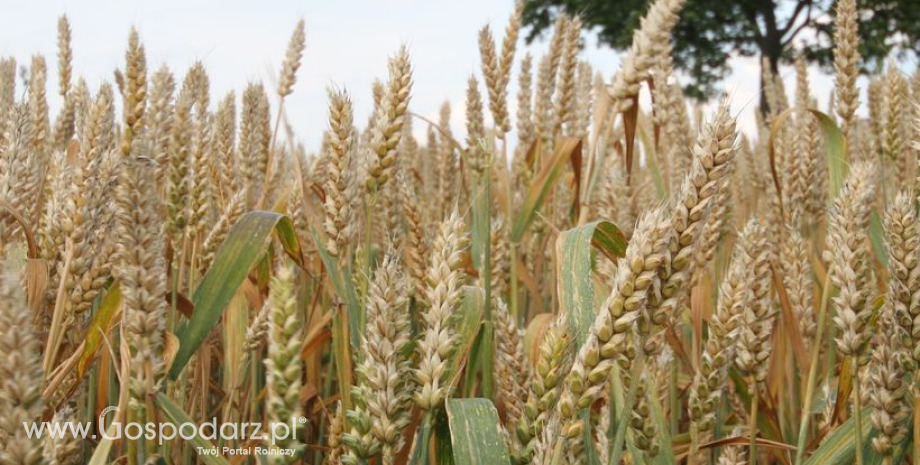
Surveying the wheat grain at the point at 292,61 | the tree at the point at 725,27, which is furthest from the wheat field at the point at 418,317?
the tree at the point at 725,27

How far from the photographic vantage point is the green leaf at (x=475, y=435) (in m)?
1.07

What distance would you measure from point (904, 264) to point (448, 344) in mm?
648

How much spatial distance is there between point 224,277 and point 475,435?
449 mm

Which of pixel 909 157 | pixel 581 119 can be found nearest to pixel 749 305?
pixel 581 119

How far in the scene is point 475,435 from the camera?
1.09 meters

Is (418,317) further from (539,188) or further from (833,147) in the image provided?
(833,147)

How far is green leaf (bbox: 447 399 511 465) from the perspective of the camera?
1072 mm

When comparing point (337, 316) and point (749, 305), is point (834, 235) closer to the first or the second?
point (749, 305)

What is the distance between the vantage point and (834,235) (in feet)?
4.27

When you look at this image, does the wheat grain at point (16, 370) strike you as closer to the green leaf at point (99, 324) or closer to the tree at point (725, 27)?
the green leaf at point (99, 324)

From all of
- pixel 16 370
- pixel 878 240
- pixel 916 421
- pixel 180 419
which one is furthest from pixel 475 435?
pixel 878 240

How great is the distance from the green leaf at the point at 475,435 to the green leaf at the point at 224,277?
374 mm

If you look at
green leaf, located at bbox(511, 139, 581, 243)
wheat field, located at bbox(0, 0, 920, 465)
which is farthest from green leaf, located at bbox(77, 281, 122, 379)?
green leaf, located at bbox(511, 139, 581, 243)

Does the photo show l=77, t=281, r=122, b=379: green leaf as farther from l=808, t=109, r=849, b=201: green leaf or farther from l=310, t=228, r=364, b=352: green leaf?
l=808, t=109, r=849, b=201: green leaf
